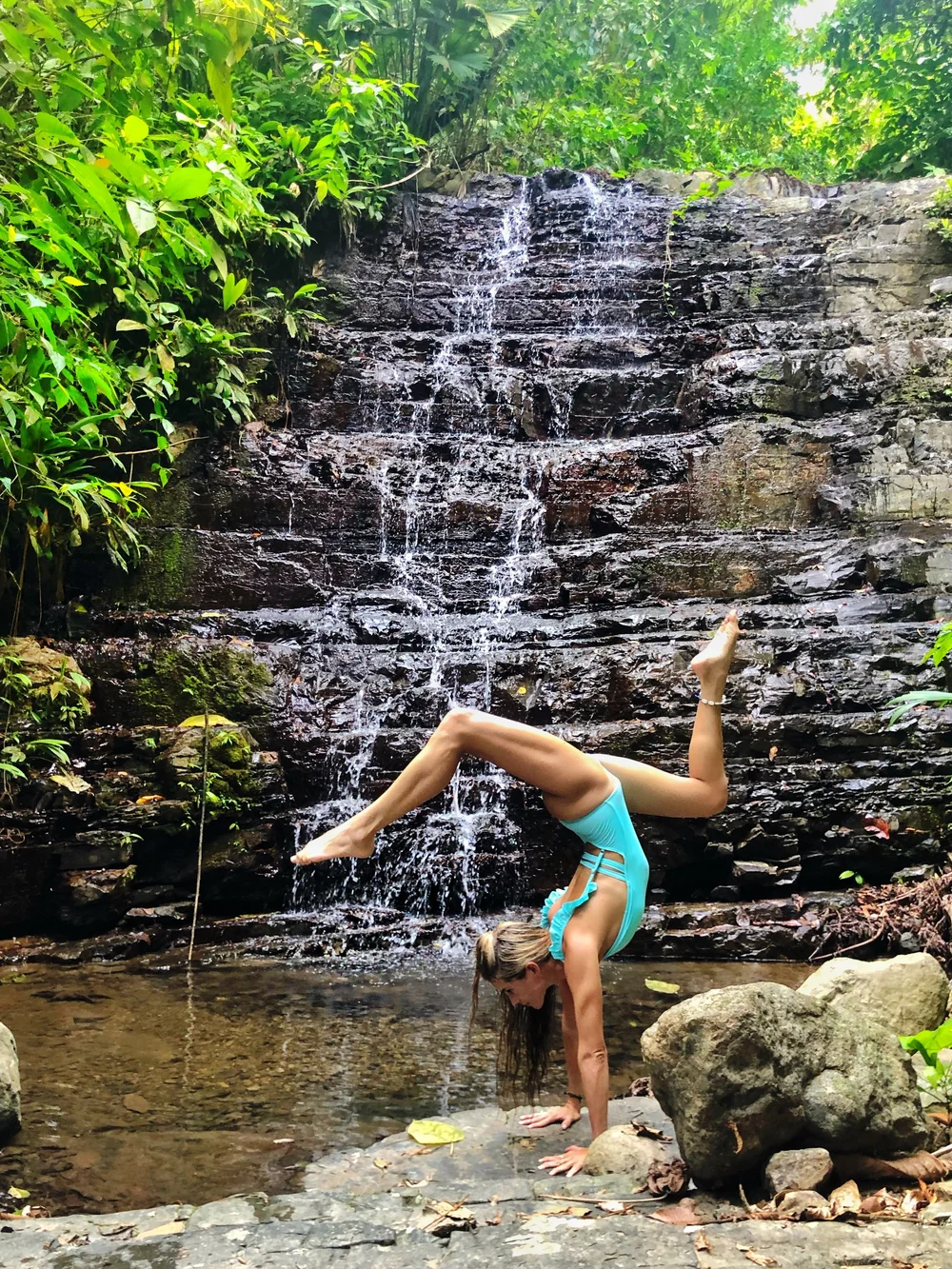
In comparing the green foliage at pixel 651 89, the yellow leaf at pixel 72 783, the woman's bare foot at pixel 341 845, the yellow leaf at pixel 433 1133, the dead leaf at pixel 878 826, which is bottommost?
the yellow leaf at pixel 433 1133

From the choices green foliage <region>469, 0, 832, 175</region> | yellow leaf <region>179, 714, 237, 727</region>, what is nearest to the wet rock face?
yellow leaf <region>179, 714, 237, 727</region>

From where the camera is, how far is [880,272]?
1077cm

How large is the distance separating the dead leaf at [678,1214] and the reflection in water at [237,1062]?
1.14 metres

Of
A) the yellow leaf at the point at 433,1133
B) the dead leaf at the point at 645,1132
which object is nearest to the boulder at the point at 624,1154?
the dead leaf at the point at 645,1132

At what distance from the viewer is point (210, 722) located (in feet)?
20.6

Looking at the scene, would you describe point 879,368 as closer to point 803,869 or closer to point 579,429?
point 579,429

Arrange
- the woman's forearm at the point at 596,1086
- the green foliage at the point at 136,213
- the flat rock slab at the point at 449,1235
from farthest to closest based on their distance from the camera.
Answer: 1. the woman's forearm at the point at 596,1086
2. the green foliage at the point at 136,213
3. the flat rock slab at the point at 449,1235

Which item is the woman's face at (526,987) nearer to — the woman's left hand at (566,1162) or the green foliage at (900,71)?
the woman's left hand at (566,1162)

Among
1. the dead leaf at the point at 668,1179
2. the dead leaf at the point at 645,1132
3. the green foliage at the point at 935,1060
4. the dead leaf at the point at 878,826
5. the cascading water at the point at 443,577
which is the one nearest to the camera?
the dead leaf at the point at 668,1179

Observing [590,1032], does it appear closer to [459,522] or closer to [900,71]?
[459,522]

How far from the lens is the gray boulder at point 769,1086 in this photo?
223cm

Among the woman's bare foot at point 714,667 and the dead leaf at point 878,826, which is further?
the dead leaf at point 878,826

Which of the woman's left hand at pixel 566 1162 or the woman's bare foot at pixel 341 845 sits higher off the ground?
the woman's bare foot at pixel 341 845

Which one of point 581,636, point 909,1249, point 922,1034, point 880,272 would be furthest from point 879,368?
point 909,1249
